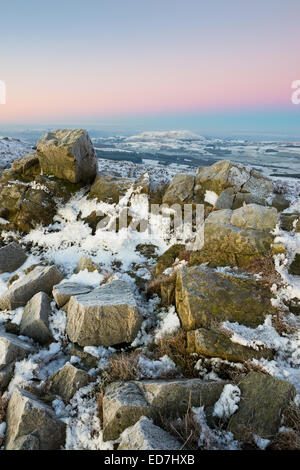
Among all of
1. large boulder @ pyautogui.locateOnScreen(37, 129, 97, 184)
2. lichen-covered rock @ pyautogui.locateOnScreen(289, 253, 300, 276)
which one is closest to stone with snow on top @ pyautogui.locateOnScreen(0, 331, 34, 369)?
lichen-covered rock @ pyautogui.locateOnScreen(289, 253, 300, 276)

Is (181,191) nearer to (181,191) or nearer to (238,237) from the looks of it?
(181,191)

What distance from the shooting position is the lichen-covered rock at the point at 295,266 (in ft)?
24.6

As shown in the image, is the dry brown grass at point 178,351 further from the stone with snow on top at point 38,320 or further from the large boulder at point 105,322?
the stone with snow on top at point 38,320

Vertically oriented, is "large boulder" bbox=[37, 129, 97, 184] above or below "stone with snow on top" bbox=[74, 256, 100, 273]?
above

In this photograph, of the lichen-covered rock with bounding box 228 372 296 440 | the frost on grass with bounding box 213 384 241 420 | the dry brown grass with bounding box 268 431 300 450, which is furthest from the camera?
the frost on grass with bounding box 213 384 241 420

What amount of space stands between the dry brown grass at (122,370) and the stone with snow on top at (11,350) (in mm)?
2295

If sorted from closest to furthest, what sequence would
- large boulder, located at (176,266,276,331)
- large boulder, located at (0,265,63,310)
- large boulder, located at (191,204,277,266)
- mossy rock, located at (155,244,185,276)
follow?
large boulder, located at (176,266,276,331) → large boulder, located at (191,204,277,266) → large boulder, located at (0,265,63,310) → mossy rock, located at (155,244,185,276)

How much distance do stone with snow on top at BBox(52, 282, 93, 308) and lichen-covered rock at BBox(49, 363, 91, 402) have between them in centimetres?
249

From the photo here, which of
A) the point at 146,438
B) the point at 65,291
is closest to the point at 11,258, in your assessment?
the point at 65,291

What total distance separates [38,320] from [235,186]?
1130 cm

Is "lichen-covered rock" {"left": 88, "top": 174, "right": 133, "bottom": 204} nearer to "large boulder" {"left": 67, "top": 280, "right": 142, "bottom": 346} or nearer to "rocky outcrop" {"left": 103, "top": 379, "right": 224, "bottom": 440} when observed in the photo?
"large boulder" {"left": 67, "top": 280, "right": 142, "bottom": 346}

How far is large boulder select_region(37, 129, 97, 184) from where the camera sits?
15.1m

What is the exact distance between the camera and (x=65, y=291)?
809 centimetres

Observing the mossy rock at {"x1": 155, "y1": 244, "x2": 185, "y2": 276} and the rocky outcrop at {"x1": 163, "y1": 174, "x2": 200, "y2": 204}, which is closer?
the mossy rock at {"x1": 155, "y1": 244, "x2": 185, "y2": 276}
